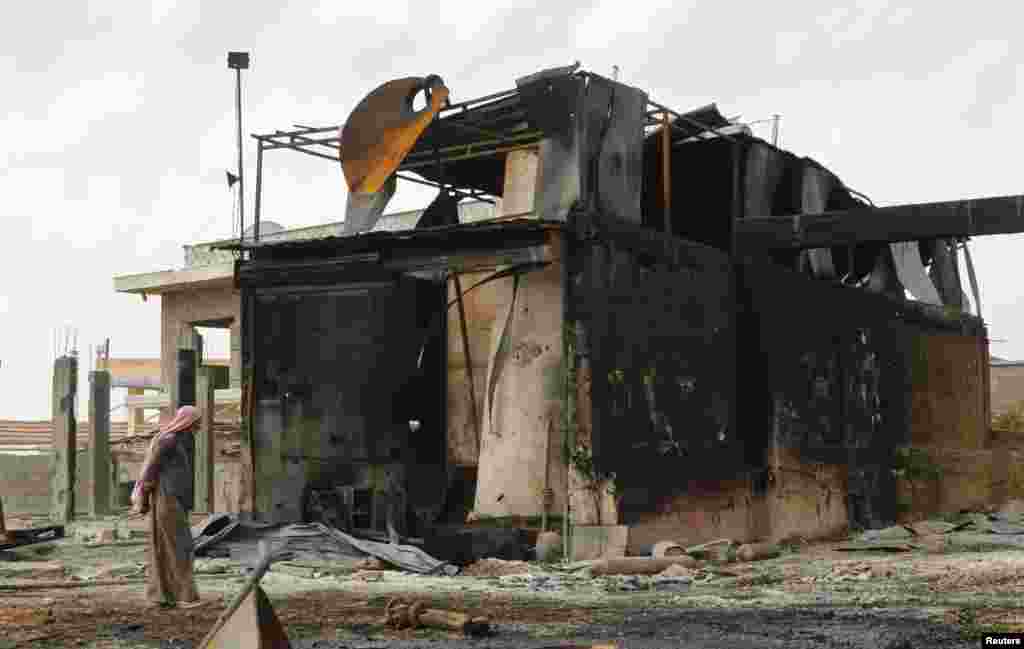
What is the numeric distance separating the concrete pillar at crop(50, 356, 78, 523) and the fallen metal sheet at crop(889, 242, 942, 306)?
11.2 meters

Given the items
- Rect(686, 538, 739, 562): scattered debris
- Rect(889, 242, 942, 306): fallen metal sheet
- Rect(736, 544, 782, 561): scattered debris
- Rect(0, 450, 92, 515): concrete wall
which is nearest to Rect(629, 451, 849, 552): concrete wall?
Rect(686, 538, 739, 562): scattered debris

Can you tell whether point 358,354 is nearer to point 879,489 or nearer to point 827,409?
point 827,409

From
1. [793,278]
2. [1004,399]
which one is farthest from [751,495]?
[1004,399]

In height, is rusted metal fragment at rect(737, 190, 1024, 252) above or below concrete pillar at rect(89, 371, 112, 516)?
above

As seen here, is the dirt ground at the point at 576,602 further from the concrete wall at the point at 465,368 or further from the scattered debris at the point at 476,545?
the concrete wall at the point at 465,368

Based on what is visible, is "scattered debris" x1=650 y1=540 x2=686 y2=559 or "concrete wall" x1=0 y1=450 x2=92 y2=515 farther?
"concrete wall" x1=0 y1=450 x2=92 y2=515

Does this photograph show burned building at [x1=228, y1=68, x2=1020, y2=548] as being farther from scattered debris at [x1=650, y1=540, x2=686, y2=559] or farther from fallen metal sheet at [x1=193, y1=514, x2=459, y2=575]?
fallen metal sheet at [x1=193, y1=514, x2=459, y2=575]

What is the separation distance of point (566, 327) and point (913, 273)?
8.26 meters

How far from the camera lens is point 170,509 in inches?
433

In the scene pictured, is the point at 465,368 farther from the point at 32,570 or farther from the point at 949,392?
the point at 949,392

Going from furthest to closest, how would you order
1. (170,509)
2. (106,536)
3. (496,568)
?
(106,536)
(496,568)
(170,509)

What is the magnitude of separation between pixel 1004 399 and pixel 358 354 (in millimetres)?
26542

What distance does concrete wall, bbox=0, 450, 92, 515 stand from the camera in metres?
27.5

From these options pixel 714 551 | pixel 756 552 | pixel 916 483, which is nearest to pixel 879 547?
pixel 756 552
